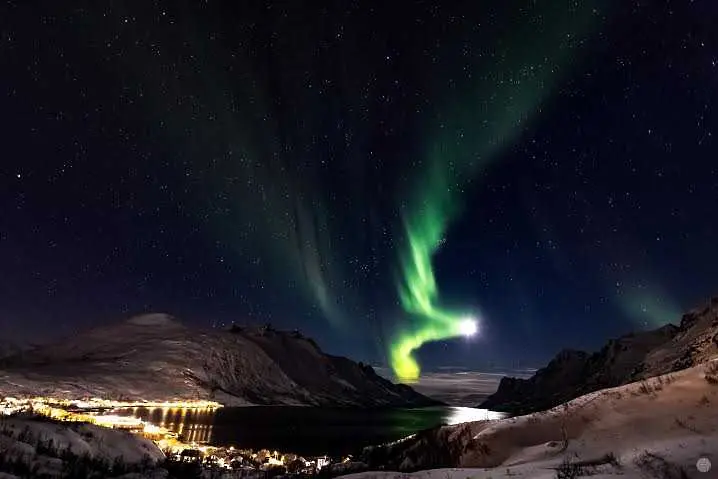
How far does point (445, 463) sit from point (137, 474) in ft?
39.2

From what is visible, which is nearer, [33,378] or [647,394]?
[647,394]

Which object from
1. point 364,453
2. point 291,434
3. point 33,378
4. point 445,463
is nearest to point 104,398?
point 33,378

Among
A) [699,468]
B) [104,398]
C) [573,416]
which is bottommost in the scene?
[699,468]

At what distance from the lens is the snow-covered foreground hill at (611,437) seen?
32.4 feet

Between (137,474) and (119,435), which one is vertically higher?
(119,435)

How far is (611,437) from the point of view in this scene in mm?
13047

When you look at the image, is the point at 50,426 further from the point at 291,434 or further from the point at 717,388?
the point at 291,434

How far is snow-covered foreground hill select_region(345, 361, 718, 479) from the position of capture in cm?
988

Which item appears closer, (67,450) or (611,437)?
(611,437)

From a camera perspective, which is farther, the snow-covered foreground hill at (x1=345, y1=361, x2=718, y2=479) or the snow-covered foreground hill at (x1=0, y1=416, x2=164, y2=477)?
the snow-covered foreground hill at (x1=0, y1=416, x2=164, y2=477)

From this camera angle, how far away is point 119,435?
808 inches

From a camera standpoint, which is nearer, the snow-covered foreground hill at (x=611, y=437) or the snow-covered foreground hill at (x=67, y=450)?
the snow-covered foreground hill at (x=611, y=437)

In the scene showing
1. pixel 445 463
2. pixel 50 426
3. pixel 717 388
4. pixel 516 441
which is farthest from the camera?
pixel 445 463

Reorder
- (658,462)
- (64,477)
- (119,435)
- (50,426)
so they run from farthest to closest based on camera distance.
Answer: (119,435)
(50,426)
(64,477)
(658,462)
